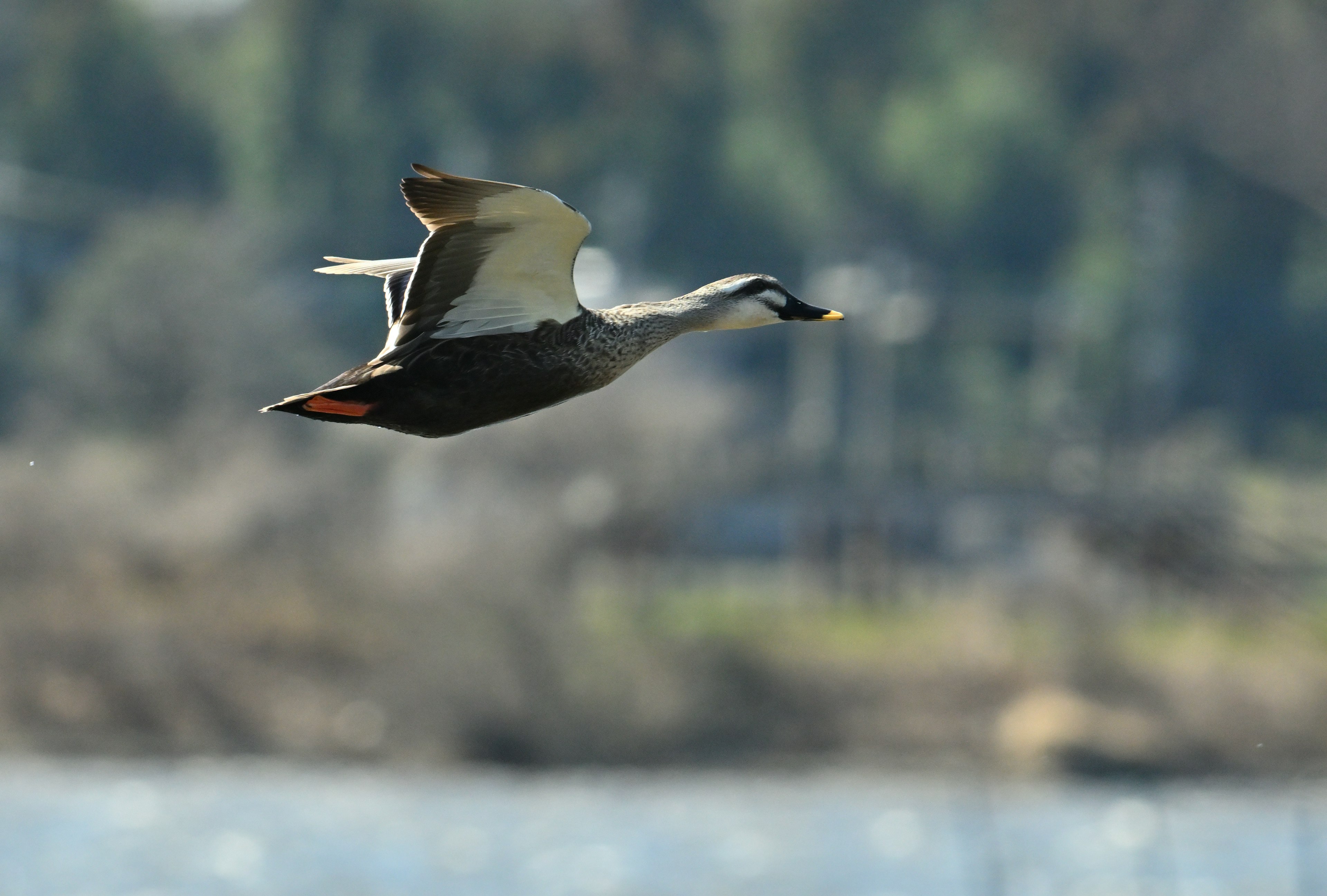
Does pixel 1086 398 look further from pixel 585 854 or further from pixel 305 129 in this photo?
pixel 585 854

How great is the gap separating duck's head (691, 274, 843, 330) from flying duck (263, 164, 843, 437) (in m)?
0.43

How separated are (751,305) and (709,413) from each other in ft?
134

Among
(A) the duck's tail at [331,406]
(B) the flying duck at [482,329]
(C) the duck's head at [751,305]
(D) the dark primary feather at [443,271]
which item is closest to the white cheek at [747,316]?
(C) the duck's head at [751,305]

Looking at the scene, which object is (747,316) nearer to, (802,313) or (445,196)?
(802,313)

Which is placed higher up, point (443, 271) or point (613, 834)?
point (613, 834)

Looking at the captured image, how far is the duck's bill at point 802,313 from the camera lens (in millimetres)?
9984

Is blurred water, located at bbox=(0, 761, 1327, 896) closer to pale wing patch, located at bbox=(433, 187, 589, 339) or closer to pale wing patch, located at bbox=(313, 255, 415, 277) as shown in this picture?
pale wing patch, located at bbox=(313, 255, 415, 277)

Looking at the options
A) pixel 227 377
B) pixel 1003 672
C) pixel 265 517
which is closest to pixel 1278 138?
pixel 1003 672

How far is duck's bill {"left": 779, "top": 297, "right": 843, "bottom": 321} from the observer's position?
32.8 ft

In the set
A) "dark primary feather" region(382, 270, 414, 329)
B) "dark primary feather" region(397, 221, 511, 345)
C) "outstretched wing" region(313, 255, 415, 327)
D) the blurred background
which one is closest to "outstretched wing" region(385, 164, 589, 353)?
"dark primary feather" region(397, 221, 511, 345)

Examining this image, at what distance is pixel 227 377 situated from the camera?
5081 centimetres

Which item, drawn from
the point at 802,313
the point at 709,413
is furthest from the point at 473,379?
the point at 709,413

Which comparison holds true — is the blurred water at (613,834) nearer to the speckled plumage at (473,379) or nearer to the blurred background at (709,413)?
the blurred background at (709,413)

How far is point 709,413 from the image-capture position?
50688mm
